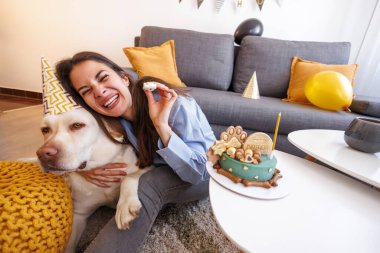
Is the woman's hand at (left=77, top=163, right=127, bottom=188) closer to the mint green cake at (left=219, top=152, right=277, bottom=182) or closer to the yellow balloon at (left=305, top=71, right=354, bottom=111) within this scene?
the mint green cake at (left=219, top=152, right=277, bottom=182)

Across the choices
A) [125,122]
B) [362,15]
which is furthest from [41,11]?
[362,15]

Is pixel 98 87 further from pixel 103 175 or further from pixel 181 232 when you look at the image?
pixel 181 232

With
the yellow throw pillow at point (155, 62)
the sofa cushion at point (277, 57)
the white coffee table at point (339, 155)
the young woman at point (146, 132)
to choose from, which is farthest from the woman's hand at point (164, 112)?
the sofa cushion at point (277, 57)

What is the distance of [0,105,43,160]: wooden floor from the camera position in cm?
137

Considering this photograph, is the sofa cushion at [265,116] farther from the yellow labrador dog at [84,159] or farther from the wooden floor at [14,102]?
the wooden floor at [14,102]

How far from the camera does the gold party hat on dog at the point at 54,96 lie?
639 millimetres

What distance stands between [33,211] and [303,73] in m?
1.80

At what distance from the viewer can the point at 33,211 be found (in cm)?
54

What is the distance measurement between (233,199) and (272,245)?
13cm

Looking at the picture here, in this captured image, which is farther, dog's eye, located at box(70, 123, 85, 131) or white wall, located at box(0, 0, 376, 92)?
white wall, located at box(0, 0, 376, 92)

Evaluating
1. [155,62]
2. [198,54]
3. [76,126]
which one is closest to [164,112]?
[76,126]

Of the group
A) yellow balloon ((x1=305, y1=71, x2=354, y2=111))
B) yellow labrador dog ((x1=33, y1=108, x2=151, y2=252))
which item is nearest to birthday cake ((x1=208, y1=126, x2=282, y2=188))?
yellow labrador dog ((x1=33, y1=108, x2=151, y2=252))

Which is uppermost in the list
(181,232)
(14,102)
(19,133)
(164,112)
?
(164,112)

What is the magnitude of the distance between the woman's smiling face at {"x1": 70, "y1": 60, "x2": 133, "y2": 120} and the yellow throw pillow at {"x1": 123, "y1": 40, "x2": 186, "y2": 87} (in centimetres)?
83
